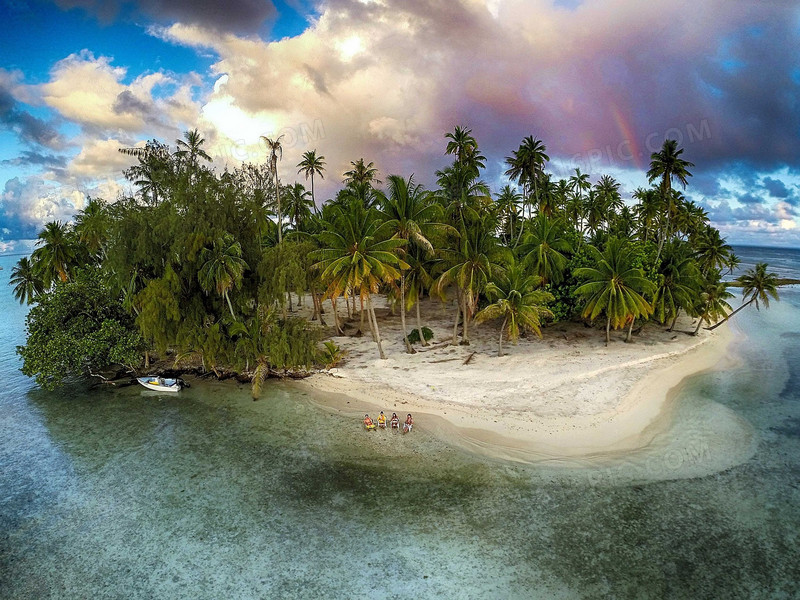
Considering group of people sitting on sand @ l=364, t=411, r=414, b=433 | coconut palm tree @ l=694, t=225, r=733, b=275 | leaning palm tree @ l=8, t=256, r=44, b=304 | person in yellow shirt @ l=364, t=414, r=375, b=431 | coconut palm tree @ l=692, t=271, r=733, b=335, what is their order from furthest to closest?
1. leaning palm tree @ l=8, t=256, r=44, b=304
2. coconut palm tree @ l=694, t=225, r=733, b=275
3. coconut palm tree @ l=692, t=271, r=733, b=335
4. person in yellow shirt @ l=364, t=414, r=375, b=431
5. group of people sitting on sand @ l=364, t=411, r=414, b=433

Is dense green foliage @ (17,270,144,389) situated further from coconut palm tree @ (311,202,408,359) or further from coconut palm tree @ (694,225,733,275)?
coconut palm tree @ (694,225,733,275)

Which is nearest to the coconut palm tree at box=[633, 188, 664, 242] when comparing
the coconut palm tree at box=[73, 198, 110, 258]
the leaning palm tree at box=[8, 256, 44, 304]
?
the coconut palm tree at box=[73, 198, 110, 258]

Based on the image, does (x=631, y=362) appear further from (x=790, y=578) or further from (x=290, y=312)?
(x=290, y=312)

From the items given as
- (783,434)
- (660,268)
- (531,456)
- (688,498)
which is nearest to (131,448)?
(531,456)

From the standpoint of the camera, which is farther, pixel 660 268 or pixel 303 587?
pixel 660 268

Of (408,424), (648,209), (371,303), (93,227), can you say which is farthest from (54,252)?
(648,209)

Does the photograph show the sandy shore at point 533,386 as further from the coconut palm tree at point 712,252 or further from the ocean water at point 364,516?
the coconut palm tree at point 712,252
